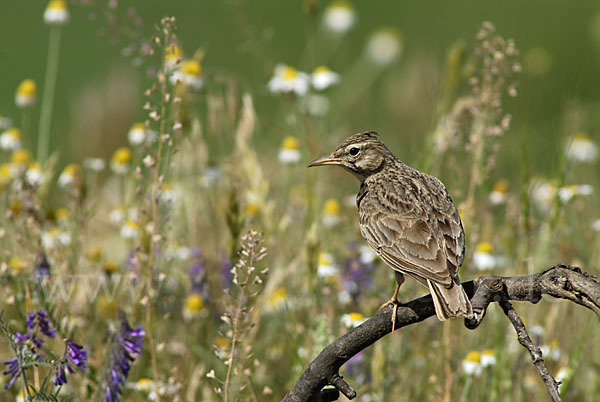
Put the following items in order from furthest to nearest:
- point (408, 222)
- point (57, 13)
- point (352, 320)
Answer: point (57, 13)
point (352, 320)
point (408, 222)

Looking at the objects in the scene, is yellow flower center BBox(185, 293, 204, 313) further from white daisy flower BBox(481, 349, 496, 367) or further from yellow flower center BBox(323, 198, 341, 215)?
white daisy flower BBox(481, 349, 496, 367)

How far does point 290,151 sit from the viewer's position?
574cm

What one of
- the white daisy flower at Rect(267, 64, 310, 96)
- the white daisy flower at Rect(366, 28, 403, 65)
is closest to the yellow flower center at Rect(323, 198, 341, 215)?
the white daisy flower at Rect(267, 64, 310, 96)

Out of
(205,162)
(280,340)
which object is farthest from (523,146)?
(205,162)

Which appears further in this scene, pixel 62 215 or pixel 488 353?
pixel 62 215

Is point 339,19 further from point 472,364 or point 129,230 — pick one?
point 472,364

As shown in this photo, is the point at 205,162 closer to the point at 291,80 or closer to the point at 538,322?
the point at 291,80

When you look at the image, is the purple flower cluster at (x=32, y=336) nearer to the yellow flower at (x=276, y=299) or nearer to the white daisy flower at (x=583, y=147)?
the yellow flower at (x=276, y=299)

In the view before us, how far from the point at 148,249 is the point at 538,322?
2.07m

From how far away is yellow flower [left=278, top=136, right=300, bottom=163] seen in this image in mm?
5690

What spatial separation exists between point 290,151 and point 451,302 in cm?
320

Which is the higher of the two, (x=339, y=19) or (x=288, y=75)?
(x=339, y=19)

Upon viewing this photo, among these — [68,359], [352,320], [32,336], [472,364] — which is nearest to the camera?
[68,359]

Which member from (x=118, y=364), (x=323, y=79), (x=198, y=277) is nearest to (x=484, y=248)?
(x=198, y=277)
